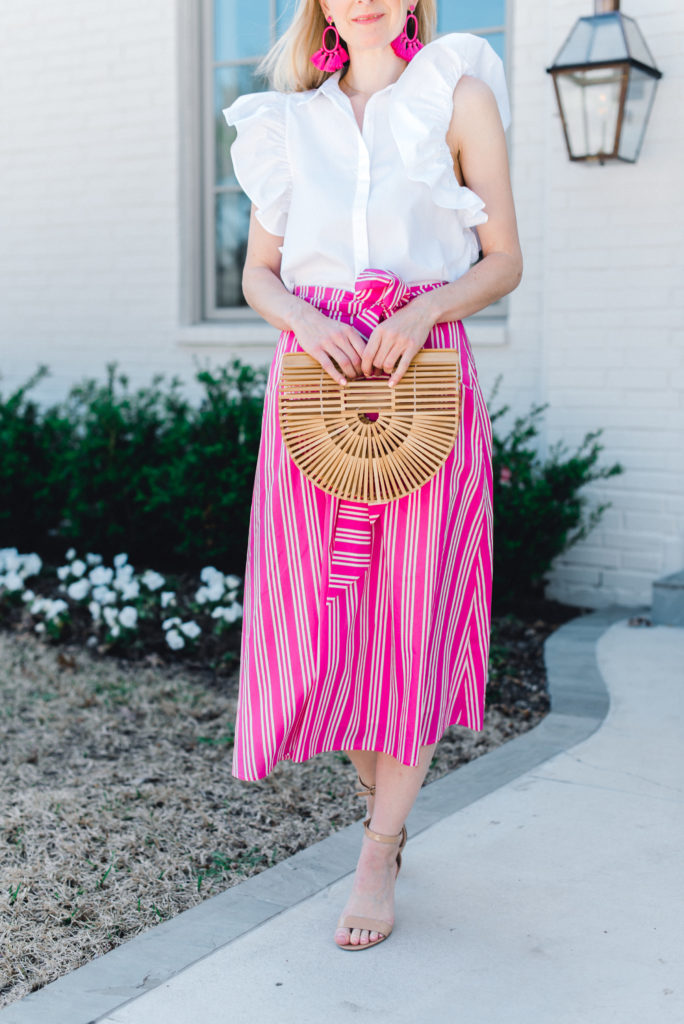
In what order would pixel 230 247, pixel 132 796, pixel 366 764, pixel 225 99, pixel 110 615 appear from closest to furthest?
pixel 366 764, pixel 132 796, pixel 110 615, pixel 225 99, pixel 230 247

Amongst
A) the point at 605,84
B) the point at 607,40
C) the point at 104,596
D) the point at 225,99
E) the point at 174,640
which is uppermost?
the point at 225,99

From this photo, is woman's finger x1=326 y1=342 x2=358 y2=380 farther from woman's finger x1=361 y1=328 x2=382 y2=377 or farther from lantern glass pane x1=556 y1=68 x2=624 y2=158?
lantern glass pane x1=556 y1=68 x2=624 y2=158

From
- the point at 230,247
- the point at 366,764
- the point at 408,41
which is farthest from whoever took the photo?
the point at 230,247

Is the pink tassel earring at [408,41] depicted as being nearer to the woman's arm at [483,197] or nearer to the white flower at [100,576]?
the woman's arm at [483,197]

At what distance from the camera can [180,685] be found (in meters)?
3.75

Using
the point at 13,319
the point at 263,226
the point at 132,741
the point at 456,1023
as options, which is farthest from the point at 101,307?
the point at 456,1023

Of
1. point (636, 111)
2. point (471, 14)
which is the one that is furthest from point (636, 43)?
point (471, 14)

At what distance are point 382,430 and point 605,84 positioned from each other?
2703 mm

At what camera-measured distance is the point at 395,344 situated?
1844 mm

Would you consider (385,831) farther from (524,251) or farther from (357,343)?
(524,251)

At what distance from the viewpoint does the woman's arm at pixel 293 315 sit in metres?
1.87

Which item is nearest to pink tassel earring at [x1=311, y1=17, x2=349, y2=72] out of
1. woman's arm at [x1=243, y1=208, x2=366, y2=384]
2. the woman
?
the woman

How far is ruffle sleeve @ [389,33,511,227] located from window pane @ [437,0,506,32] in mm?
3062

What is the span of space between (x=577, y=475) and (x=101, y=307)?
107 inches
